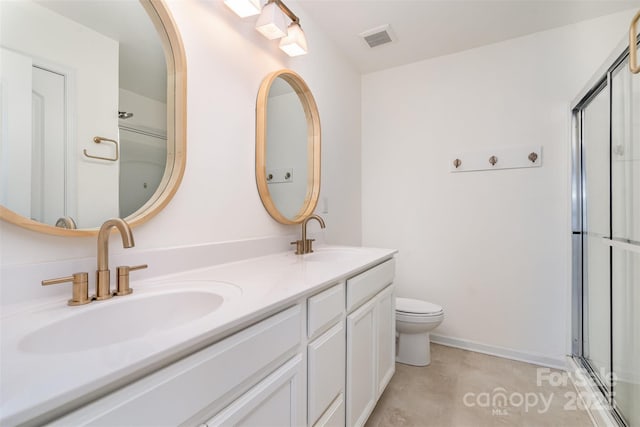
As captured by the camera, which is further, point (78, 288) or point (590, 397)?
point (590, 397)

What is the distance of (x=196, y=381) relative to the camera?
573 millimetres

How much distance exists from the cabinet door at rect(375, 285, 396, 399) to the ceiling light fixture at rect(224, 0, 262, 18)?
58.7 inches

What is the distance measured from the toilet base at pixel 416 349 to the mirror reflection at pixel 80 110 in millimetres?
1866

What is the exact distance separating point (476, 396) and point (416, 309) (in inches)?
22.6

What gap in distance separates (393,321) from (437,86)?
192cm

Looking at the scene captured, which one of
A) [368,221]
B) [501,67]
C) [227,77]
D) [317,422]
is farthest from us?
[368,221]

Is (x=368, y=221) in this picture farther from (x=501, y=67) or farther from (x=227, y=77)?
(x=227, y=77)

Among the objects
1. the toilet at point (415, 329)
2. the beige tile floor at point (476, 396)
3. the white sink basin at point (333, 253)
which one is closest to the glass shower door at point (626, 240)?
the beige tile floor at point (476, 396)

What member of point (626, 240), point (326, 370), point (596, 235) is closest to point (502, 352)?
point (596, 235)

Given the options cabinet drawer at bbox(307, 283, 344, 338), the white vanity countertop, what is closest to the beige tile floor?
cabinet drawer at bbox(307, 283, 344, 338)

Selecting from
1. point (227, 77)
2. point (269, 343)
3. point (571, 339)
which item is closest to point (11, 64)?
point (227, 77)

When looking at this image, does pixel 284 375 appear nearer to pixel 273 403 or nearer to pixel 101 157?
pixel 273 403

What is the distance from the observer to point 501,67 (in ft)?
7.35

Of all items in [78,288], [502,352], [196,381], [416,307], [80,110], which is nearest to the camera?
[196,381]
